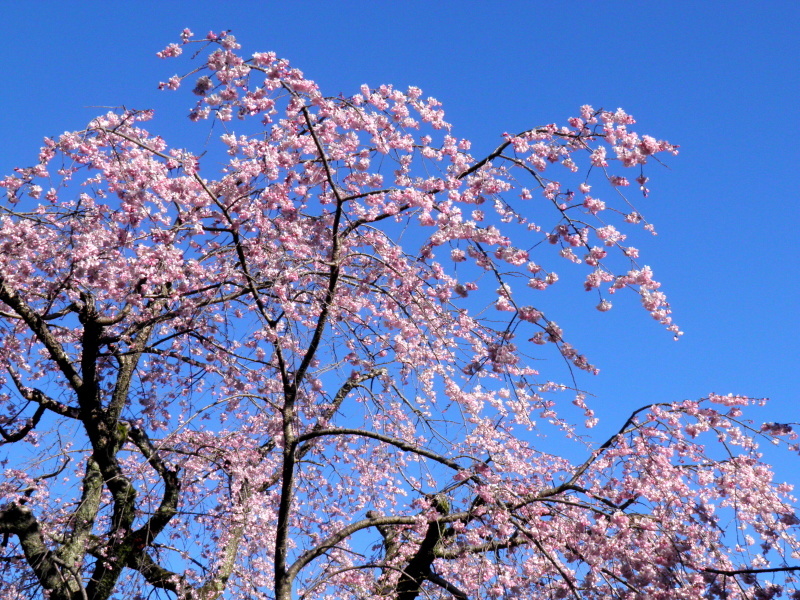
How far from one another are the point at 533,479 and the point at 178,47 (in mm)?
5114

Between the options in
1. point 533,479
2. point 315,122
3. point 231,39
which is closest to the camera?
point 231,39

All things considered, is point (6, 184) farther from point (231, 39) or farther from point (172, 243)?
point (231, 39)

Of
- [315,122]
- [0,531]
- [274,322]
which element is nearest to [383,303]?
[274,322]

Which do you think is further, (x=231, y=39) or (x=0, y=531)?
(x=0, y=531)

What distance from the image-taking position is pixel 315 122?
215 inches

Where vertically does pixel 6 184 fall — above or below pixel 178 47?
below

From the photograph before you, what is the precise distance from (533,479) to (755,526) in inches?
80.7

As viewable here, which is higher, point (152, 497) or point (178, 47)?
point (178, 47)

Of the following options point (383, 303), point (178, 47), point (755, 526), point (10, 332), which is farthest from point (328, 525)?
point (178, 47)

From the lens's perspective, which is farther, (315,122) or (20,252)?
(20,252)

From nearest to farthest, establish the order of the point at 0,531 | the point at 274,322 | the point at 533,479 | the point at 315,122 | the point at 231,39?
the point at 231,39
the point at 315,122
the point at 274,322
the point at 0,531
the point at 533,479

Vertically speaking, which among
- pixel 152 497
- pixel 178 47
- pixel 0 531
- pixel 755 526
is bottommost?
pixel 0 531

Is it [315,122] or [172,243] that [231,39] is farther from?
[172,243]

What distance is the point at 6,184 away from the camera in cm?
621
